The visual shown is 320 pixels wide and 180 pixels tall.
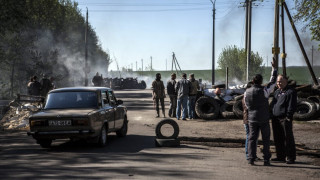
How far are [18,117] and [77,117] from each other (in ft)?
27.2

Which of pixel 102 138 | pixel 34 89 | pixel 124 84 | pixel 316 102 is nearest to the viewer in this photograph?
pixel 102 138

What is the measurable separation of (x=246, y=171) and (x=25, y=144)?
6388mm

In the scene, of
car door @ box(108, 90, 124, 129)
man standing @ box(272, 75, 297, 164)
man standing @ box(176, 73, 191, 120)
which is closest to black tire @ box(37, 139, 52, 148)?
car door @ box(108, 90, 124, 129)

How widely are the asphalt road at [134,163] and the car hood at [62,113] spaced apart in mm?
843

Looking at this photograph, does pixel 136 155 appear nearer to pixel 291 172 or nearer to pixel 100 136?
pixel 100 136

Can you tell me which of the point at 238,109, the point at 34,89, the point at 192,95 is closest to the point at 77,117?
the point at 192,95

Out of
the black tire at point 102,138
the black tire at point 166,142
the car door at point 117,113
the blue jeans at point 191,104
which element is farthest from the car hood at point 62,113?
the blue jeans at point 191,104

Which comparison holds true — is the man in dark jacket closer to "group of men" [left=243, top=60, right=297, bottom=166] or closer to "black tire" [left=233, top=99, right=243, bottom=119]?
"black tire" [left=233, top=99, right=243, bottom=119]

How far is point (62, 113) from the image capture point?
1038cm

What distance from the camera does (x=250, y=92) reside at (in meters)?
8.52

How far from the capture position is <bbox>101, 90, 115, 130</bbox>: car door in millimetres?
11530

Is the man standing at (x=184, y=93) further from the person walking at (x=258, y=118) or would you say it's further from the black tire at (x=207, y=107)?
the person walking at (x=258, y=118)

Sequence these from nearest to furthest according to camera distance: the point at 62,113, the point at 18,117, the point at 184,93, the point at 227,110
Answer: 1. the point at 62,113
2. the point at 18,117
3. the point at 184,93
4. the point at 227,110

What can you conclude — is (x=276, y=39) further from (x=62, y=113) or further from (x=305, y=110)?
(x=62, y=113)
